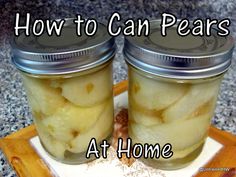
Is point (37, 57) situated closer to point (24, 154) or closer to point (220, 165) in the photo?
point (24, 154)

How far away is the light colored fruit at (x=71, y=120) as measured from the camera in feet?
1.51

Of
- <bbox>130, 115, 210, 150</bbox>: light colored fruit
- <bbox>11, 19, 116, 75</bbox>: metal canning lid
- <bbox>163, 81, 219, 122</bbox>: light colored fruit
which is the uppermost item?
<bbox>11, 19, 116, 75</bbox>: metal canning lid

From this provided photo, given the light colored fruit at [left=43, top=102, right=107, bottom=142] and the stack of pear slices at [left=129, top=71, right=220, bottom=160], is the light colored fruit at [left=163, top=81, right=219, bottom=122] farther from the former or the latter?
the light colored fruit at [left=43, top=102, right=107, bottom=142]

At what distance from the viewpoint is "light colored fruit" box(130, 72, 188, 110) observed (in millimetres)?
421

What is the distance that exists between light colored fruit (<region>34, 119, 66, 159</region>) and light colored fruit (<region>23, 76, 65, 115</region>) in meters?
0.04

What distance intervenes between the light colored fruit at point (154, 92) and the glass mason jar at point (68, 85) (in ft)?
0.18

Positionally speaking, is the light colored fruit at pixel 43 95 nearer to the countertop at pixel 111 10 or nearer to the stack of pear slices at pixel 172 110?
the stack of pear slices at pixel 172 110

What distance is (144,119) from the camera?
18.9 inches

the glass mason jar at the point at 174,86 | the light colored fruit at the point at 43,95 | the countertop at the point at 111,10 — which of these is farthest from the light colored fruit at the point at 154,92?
the countertop at the point at 111,10

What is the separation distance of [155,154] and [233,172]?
138mm

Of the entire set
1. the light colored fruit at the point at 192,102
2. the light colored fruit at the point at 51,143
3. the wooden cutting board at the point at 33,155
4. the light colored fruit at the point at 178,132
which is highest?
the light colored fruit at the point at 192,102

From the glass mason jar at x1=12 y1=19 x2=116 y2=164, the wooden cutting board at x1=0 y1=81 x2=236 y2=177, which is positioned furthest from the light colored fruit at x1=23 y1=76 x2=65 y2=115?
the wooden cutting board at x1=0 y1=81 x2=236 y2=177

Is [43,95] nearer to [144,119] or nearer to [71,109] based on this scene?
[71,109]

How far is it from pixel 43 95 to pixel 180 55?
22cm
